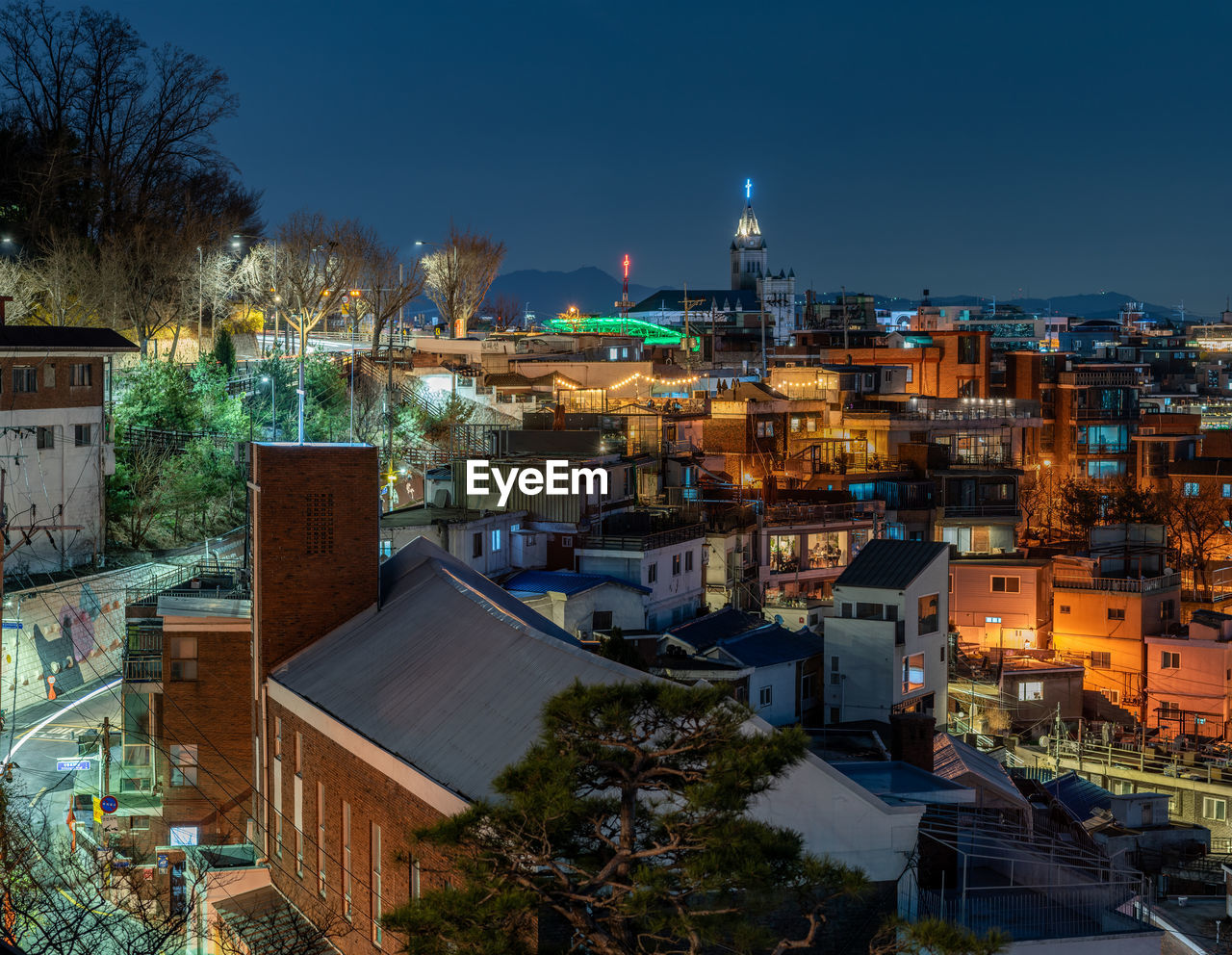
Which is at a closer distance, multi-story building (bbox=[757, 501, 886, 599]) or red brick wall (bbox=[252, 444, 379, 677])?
red brick wall (bbox=[252, 444, 379, 677])

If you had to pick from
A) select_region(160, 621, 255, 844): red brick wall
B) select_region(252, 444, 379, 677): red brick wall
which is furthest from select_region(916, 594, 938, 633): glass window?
select_region(160, 621, 255, 844): red brick wall

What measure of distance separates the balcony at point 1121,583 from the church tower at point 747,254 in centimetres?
14536

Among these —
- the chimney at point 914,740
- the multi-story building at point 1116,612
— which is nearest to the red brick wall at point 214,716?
the chimney at point 914,740

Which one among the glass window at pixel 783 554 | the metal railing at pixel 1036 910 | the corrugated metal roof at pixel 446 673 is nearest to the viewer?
the corrugated metal roof at pixel 446 673

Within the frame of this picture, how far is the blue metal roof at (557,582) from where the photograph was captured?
32469 millimetres

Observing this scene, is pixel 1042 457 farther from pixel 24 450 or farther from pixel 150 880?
pixel 150 880

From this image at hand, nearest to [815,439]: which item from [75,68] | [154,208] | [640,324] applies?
[154,208]

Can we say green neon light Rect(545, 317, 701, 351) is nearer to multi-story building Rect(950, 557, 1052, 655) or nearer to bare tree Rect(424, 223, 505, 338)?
bare tree Rect(424, 223, 505, 338)

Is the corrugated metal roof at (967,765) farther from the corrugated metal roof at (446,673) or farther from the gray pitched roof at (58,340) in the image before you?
the gray pitched roof at (58,340)

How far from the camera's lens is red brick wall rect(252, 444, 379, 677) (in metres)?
21.1

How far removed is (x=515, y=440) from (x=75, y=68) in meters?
20.1

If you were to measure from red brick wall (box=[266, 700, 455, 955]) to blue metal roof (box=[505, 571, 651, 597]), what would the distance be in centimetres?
1135

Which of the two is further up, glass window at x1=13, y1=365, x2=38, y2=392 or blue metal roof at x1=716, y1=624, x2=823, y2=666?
glass window at x1=13, y1=365, x2=38, y2=392

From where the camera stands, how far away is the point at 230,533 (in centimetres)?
3616
